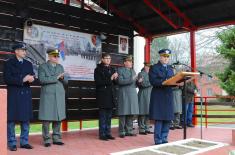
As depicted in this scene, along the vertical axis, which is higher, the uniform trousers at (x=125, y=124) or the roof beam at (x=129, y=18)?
the roof beam at (x=129, y=18)

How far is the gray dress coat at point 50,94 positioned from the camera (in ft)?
18.6

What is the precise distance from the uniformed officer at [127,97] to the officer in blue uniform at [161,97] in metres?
1.06

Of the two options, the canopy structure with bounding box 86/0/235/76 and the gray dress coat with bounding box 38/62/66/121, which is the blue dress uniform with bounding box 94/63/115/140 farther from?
the canopy structure with bounding box 86/0/235/76

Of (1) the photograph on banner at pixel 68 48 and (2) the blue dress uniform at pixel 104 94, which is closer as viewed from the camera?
(2) the blue dress uniform at pixel 104 94

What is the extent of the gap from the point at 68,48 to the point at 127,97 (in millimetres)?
1777

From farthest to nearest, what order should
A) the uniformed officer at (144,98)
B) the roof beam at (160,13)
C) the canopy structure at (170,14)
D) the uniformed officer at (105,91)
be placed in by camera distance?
the roof beam at (160,13) → the canopy structure at (170,14) → the uniformed officer at (144,98) → the uniformed officer at (105,91)

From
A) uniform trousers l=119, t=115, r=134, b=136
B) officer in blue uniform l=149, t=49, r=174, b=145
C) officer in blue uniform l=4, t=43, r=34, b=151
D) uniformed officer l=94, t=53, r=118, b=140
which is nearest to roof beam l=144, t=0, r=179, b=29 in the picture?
uniformed officer l=94, t=53, r=118, b=140

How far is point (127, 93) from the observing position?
7035mm

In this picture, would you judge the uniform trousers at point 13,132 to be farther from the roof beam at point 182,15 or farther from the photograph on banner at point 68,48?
the roof beam at point 182,15

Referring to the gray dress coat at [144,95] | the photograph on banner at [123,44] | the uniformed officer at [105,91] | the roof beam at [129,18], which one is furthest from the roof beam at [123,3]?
the uniformed officer at [105,91]

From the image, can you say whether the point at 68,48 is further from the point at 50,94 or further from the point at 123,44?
the point at 50,94

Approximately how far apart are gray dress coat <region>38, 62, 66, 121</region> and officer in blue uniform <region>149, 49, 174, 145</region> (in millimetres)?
1564

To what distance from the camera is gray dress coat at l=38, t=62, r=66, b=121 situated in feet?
18.6

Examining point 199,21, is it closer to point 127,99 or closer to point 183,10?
point 183,10
